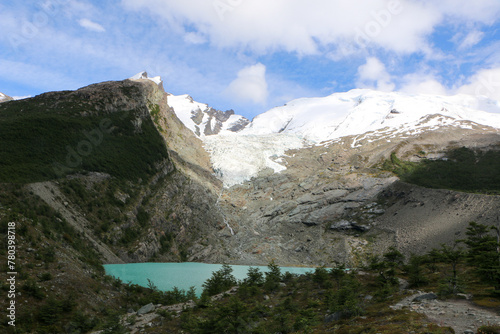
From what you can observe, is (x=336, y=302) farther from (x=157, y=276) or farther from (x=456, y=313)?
(x=157, y=276)

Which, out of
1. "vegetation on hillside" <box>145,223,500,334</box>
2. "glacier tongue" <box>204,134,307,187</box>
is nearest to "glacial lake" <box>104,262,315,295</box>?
"vegetation on hillside" <box>145,223,500,334</box>

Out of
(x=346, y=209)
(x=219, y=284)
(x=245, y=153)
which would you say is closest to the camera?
(x=219, y=284)

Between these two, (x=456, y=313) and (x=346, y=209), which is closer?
(x=456, y=313)

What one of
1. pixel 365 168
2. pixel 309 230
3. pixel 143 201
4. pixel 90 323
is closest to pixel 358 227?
pixel 309 230

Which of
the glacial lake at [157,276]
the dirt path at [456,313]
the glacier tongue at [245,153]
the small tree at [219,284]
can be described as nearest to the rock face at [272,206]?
the glacier tongue at [245,153]

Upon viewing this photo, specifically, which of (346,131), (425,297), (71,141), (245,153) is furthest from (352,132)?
(425,297)

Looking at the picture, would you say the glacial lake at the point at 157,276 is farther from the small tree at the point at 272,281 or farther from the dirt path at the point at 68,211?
the small tree at the point at 272,281

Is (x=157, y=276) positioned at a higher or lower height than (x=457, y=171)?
lower

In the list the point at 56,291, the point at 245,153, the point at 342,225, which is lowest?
the point at 56,291
